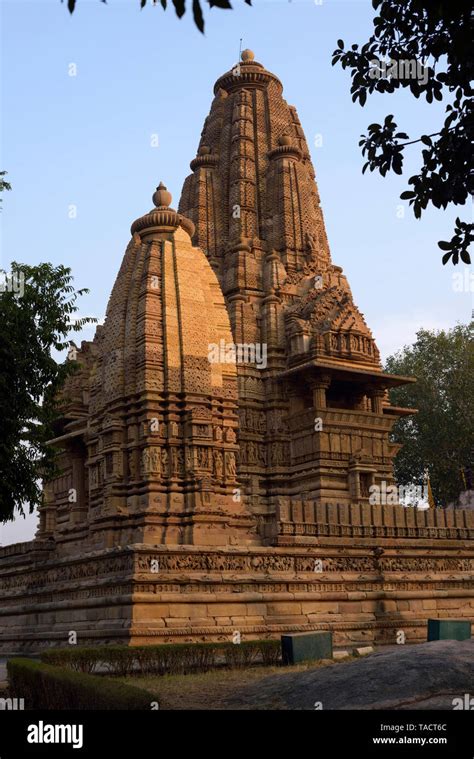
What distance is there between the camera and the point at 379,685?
10992 mm

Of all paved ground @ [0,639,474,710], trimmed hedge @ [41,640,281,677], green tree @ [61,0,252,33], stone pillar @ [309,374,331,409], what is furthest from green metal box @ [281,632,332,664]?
stone pillar @ [309,374,331,409]

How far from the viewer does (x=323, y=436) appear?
29406 mm

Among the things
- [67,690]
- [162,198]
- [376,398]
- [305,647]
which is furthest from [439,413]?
[67,690]

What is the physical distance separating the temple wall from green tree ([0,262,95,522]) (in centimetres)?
268

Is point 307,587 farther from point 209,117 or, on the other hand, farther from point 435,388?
point 435,388

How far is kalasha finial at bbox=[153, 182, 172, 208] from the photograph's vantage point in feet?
84.8

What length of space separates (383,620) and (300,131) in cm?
2304

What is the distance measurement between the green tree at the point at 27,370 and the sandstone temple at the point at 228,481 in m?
2.72

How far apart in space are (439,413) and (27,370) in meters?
31.3

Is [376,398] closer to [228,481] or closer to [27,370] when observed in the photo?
[228,481]

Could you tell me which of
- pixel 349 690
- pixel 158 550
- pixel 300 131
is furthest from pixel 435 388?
pixel 349 690

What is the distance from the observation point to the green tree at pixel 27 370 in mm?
19141

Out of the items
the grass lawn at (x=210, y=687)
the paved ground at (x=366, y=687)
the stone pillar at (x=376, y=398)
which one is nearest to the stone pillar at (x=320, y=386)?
the stone pillar at (x=376, y=398)

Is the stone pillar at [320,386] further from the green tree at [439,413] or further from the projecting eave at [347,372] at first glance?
the green tree at [439,413]
